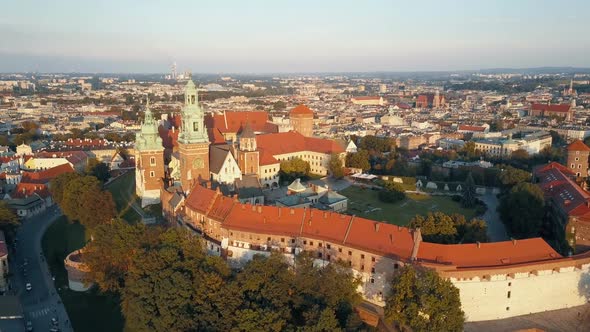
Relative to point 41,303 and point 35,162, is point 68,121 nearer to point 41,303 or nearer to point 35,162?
point 35,162

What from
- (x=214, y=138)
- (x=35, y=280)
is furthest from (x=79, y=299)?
(x=214, y=138)

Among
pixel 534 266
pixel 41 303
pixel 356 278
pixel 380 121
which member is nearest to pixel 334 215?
pixel 356 278

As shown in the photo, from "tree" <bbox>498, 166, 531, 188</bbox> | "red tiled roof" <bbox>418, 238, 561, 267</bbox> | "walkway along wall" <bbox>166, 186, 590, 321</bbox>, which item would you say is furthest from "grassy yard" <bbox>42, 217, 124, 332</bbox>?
"tree" <bbox>498, 166, 531, 188</bbox>

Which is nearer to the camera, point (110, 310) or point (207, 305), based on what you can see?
point (207, 305)

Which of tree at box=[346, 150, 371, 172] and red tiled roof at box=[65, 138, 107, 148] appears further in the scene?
red tiled roof at box=[65, 138, 107, 148]

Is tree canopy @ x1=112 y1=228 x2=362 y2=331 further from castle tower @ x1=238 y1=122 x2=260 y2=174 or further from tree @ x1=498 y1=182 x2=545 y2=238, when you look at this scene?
castle tower @ x1=238 y1=122 x2=260 y2=174
